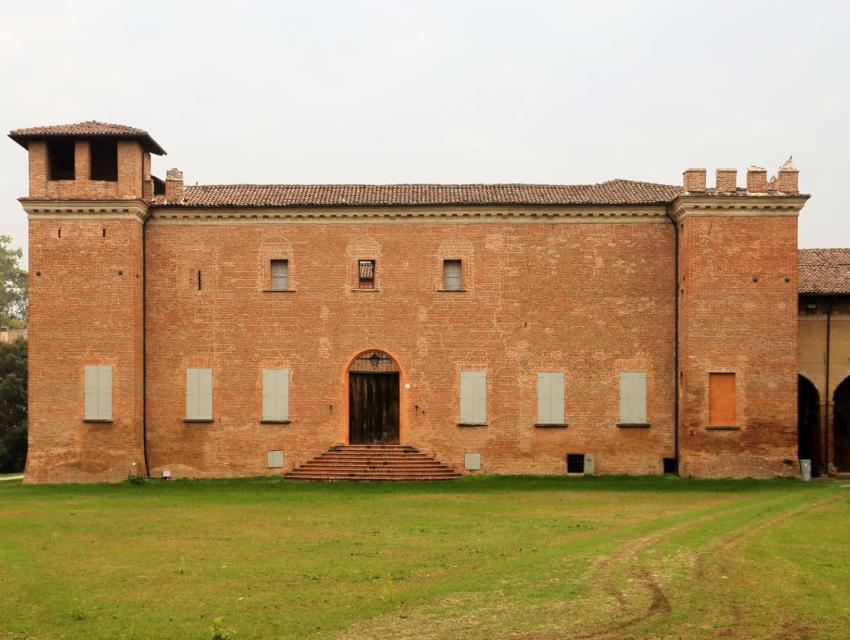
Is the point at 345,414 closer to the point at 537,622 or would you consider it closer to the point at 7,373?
the point at 537,622

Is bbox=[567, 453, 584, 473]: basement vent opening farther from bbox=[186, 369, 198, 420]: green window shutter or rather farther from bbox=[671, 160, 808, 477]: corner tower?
bbox=[186, 369, 198, 420]: green window shutter

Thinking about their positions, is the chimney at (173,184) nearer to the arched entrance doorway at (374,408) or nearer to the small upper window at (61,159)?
the small upper window at (61,159)

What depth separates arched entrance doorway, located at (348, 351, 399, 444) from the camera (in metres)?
31.5

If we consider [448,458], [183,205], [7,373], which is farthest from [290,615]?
[7,373]

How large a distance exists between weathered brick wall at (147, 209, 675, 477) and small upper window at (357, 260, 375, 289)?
273mm

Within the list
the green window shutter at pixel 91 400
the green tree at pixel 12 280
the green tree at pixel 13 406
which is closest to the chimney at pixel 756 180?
the green window shutter at pixel 91 400

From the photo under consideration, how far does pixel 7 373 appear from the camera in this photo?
52594mm

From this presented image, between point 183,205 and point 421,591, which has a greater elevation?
point 183,205

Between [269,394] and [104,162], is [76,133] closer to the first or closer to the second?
[104,162]

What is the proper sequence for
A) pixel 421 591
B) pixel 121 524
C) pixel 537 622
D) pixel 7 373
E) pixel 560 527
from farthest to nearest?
pixel 7 373 → pixel 121 524 → pixel 560 527 → pixel 421 591 → pixel 537 622

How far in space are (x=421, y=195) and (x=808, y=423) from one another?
15.0 metres

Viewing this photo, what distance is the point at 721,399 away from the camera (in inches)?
1181

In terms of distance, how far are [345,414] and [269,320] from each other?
12.3ft

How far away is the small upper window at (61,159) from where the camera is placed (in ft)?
104
